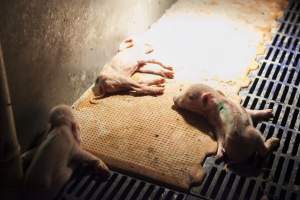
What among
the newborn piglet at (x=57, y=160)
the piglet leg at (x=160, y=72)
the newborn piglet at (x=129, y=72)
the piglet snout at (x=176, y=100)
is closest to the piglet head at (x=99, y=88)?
the newborn piglet at (x=129, y=72)

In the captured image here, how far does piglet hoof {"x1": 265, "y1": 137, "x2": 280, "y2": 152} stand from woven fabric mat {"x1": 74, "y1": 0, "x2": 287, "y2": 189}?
1.23 ft

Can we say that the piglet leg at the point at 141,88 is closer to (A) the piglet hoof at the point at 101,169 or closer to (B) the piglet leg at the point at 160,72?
(B) the piglet leg at the point at 160,72

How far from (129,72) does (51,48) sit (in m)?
0.91

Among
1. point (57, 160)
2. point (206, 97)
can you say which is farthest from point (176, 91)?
point (57, 160)

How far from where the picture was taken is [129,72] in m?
3.92

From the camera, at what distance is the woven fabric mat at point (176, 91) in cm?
312

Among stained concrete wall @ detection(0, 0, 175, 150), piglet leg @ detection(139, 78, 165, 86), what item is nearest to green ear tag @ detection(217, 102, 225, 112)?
piglet leg @ detection(139, 78, 165, 86)

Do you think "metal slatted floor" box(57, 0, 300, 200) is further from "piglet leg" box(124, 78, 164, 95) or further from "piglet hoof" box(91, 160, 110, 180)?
"piglet leg" box(124, 78, 164, 95)

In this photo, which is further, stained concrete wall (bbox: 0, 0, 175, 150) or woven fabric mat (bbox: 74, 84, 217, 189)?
woven fabric mat (bbox: 74, 84, 217, 189)

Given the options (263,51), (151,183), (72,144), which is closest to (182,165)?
(151,183)

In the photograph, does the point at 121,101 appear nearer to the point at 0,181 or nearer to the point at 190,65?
the point at 190,65

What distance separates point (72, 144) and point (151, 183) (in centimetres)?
59

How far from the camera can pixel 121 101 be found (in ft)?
12.1

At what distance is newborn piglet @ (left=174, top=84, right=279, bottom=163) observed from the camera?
3.03 m
